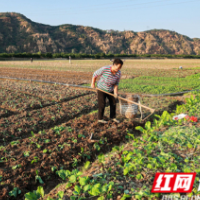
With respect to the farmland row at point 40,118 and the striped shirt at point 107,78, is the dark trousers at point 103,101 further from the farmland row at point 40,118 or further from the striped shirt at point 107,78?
the farmland row at point 40,118

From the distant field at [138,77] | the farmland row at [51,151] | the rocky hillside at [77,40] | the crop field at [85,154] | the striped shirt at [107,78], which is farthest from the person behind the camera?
the rocky hillside at [77,40]

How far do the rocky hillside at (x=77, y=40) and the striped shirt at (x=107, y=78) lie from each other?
84892 mm

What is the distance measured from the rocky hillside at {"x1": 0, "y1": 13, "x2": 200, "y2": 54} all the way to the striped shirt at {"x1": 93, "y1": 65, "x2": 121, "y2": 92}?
84.9 meters

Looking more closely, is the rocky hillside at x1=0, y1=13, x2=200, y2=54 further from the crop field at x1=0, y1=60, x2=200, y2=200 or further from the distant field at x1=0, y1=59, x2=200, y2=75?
the crop field at x1=0, y1=60, x2=200, y2=200

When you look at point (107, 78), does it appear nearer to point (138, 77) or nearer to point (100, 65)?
point (138, 77)

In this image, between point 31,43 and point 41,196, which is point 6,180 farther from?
point 31,43

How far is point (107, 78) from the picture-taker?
14.7 ft

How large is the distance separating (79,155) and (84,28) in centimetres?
15878

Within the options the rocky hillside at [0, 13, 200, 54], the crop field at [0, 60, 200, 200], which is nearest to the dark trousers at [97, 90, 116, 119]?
the crop field at [0, 60, 200, 200]

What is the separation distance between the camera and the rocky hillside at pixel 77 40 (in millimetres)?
94062

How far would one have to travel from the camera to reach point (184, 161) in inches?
116

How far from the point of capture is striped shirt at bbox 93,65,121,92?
4410mm

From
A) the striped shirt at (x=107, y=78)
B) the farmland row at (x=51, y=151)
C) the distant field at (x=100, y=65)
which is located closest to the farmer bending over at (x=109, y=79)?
the striped shirt at (x=107, y=78)

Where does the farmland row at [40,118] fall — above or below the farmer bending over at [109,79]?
below
